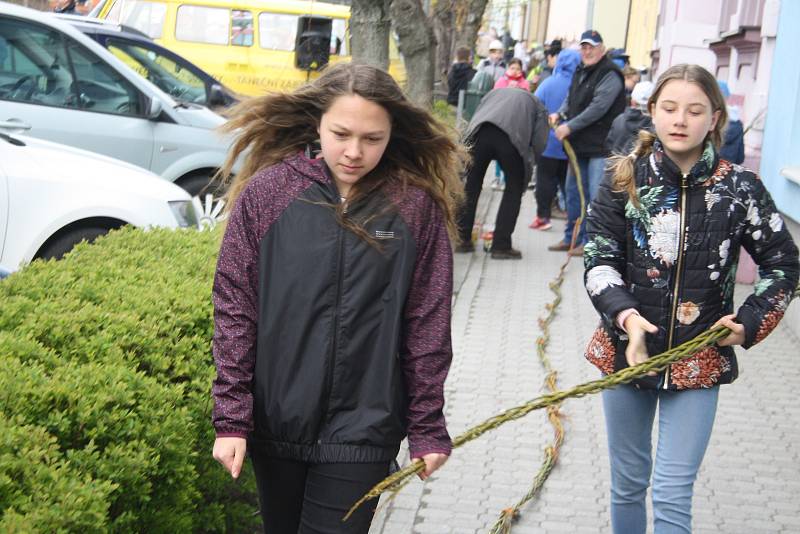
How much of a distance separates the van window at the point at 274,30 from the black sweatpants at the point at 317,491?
50.1ft

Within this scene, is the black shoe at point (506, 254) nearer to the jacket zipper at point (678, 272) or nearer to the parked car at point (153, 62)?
the parked car at point (153, 62)

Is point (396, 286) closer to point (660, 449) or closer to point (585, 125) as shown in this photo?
point (660, 449)

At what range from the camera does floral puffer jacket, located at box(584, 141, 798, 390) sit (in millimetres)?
3375

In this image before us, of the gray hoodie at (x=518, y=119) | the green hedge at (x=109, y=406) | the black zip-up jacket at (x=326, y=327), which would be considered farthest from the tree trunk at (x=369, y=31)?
the black zip-up jacket at (x=326, y=327)

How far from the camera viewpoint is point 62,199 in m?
6.61

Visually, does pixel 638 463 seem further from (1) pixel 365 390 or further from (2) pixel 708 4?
(2) pixel 708 4

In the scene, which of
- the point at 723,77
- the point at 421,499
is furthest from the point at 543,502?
the point at 723,77

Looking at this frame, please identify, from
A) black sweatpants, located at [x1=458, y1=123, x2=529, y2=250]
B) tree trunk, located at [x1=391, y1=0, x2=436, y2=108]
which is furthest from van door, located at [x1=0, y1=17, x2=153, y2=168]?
tree trunk, located at [x1=391, y1=0, x2=436, y2=108]

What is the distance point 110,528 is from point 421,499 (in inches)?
81.8

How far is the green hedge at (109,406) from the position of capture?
2.67 meters

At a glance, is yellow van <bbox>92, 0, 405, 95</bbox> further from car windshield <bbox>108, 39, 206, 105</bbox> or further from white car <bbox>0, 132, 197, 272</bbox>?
white car <bbox>0, 132, 197, 272</bbox>

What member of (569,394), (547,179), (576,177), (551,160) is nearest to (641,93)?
(576,177)

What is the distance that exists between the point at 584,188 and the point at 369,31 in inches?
99.7

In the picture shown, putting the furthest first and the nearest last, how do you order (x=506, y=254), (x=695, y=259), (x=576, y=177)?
1. (x=576, y=177)
2. (x=506, y=254)
3. (x=695, y=259)
